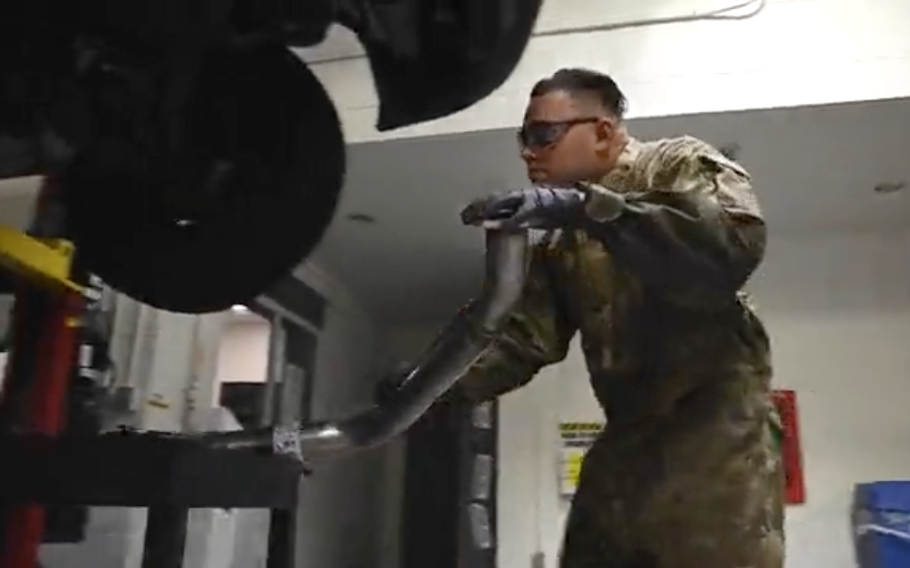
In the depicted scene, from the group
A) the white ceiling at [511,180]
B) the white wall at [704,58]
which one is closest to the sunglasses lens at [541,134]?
the white wall at [704,58]

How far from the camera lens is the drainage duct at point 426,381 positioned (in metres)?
0.91

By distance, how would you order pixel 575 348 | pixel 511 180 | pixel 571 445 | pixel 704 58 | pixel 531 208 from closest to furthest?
pixel 531 208 → pixel 704 58 → pixel 511 180 → pixel 571 445 → pixel 575 348

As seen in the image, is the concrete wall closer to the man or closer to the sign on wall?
the sign on wall

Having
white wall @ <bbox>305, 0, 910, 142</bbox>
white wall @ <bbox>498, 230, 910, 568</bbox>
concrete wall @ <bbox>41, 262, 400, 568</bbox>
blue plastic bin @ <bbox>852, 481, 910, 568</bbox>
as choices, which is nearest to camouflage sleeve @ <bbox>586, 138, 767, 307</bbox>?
white wall @ <bbox>305, 0, 910, 142</bbox>

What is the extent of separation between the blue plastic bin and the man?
194 cm

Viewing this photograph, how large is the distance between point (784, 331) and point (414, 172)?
1.49 metres

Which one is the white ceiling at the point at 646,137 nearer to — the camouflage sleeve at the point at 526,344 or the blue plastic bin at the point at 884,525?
the blue plastic bin at the point at 884,525

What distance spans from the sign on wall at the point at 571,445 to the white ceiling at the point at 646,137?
0.70m

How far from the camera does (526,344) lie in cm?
119

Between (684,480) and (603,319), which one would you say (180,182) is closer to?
(603,319)

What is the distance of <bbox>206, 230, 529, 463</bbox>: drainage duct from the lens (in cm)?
91

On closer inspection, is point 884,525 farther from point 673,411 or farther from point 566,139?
point 566,139

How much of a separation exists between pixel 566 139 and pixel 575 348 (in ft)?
8.00

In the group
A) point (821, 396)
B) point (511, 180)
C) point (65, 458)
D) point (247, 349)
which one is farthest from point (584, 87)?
point (247, 349)
